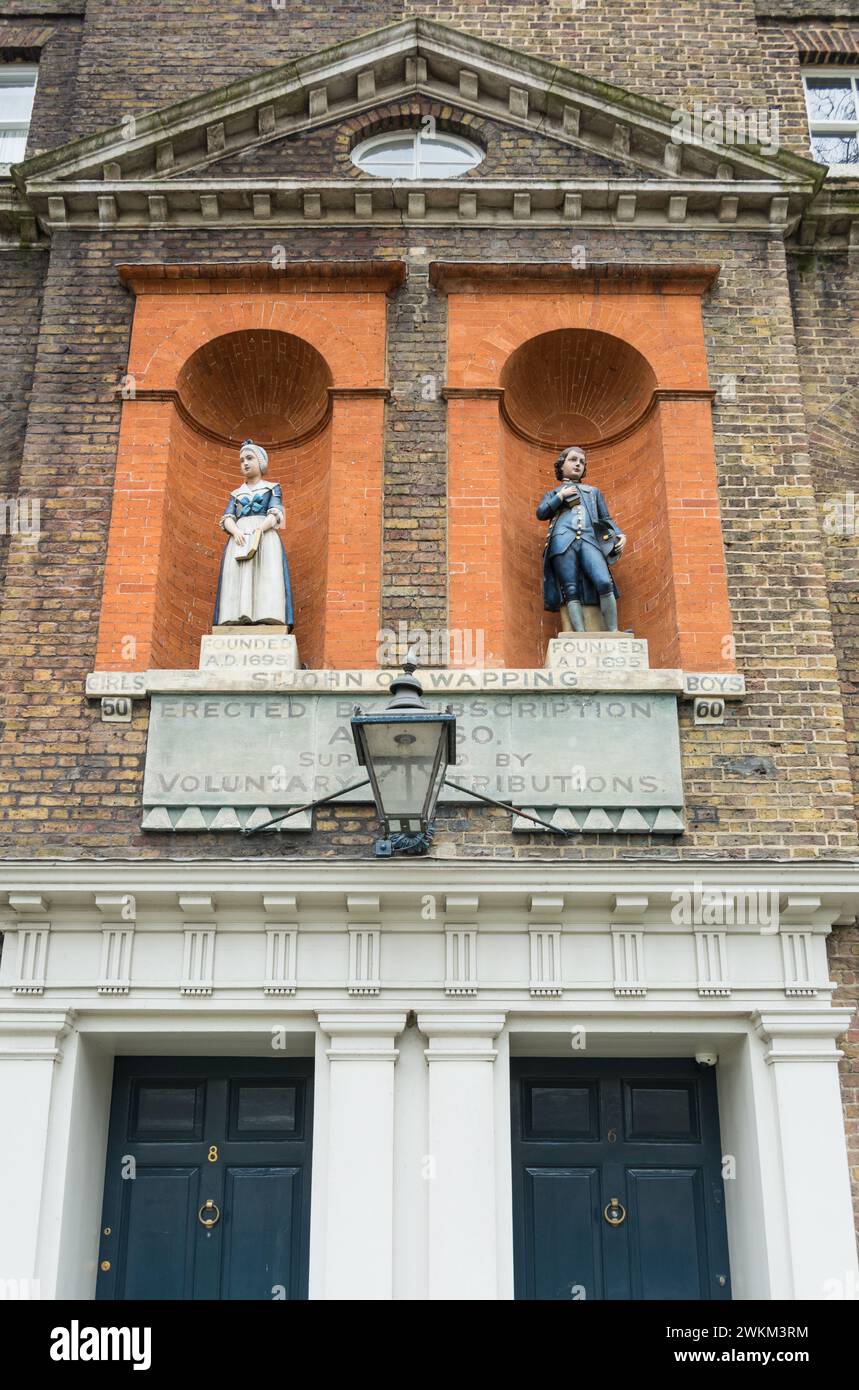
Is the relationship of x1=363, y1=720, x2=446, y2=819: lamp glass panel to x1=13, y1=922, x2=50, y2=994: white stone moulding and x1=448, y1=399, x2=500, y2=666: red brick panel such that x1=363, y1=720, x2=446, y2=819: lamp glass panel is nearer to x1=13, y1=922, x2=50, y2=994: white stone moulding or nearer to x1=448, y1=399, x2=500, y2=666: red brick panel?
x1=448, y1=399, x2=500, y2=666: red brick panel

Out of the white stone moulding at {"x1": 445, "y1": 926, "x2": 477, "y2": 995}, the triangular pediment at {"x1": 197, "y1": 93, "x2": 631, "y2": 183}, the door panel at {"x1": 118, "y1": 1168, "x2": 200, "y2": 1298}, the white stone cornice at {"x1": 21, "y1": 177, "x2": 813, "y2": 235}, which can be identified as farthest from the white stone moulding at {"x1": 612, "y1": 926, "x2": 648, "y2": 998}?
the triangular pediment at {"x1": 197, "y1": 93, "x2": 631, "y2": 183}

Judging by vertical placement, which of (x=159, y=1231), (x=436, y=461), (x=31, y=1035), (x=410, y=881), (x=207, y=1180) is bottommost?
(x=159, y=1231)

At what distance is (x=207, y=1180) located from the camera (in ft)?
30.3

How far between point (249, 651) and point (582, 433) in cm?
335

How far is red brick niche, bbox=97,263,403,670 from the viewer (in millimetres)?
10219

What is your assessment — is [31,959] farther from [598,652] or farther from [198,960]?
A: [598,652]

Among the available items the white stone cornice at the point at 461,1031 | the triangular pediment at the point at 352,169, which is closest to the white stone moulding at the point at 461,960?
the white stone cornice at the point at 461,1031

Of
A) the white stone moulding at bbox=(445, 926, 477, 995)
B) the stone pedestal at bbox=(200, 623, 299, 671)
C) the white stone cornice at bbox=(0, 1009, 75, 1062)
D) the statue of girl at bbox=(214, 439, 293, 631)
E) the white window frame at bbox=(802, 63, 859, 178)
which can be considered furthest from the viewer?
the white window frame at bbox=(802, 63, 859, 178)

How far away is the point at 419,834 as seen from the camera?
8.59m

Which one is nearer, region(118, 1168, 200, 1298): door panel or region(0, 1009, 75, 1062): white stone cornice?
region(0, 1009, 75, 1062): white stone cornice

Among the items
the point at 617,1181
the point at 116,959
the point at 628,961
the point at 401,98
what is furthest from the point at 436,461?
the point at 617,1181

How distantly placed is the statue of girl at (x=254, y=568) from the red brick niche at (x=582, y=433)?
116 cm

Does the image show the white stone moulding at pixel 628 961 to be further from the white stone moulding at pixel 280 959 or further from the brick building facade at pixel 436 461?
the white stone moulding at pixel 280 959

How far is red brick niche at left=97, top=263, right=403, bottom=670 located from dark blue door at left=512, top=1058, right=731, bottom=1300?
315cm
